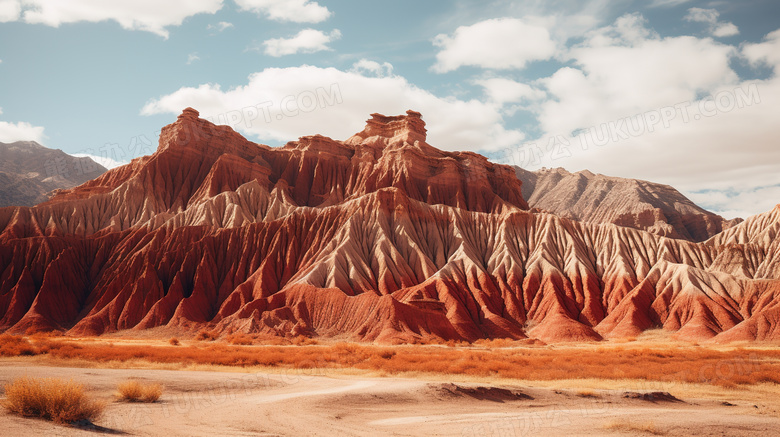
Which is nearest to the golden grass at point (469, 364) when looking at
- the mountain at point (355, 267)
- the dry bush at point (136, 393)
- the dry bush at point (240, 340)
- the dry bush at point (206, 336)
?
the dry bush at point (136, 393)

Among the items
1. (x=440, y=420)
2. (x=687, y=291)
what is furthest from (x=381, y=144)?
(x=440, y=420)

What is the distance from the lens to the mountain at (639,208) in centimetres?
16062

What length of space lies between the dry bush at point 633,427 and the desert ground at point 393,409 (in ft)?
0.10

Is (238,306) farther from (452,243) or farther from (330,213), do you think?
(452,243)

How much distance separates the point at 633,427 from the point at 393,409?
24.3ft

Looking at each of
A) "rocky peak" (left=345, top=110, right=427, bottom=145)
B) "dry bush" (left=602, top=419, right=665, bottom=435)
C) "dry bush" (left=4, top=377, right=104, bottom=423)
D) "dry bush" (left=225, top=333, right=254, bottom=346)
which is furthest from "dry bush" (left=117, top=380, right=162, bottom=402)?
"rocky peak" (left=345, top=110, right=427, bottom=145)

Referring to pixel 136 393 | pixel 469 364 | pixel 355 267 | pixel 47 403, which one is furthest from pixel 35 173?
pixel 47 403

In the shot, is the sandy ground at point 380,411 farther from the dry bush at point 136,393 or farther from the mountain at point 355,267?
the mountain at point 355,267

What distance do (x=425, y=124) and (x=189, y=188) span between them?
182 ft

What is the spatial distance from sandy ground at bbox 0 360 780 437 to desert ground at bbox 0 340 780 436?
0.04 metres

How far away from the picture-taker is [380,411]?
18.9 metres

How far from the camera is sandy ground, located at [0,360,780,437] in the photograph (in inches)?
608

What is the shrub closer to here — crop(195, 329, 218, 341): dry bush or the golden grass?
crop(195, 329, 218, 341): dry bush

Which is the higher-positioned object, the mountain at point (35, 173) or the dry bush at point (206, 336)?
the mountain at point (35, 173)
